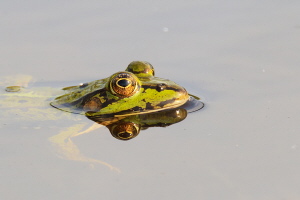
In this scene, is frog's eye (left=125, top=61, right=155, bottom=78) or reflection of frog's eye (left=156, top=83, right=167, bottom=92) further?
frog's eye (left=125, top=61, right=155, bottom=78)

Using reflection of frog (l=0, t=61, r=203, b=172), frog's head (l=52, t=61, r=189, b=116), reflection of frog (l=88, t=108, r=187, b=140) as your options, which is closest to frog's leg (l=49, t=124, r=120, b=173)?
reflection of frog (l=0, t=61, r=203, b=172)

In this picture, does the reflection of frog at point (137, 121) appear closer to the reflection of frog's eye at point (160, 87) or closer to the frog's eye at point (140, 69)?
the reflection of frog's eye at point (160, 87)

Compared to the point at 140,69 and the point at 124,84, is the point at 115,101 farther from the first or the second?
the point at 140,69

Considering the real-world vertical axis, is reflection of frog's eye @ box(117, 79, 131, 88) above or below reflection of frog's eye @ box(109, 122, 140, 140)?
above

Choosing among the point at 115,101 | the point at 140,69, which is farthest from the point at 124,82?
the point at 140,69

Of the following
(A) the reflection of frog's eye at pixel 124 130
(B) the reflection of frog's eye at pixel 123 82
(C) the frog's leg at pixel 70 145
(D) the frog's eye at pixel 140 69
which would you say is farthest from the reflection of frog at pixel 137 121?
(D) the frog's eye at pixel 140 69

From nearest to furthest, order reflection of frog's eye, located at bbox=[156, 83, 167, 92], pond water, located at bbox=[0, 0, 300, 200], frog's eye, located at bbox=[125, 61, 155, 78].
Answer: pond water, located at bbox=[0, 0, 300, 200] < reflection of frog's eye, located at bbox=[156, 83, 167, 92] < frog's eye, located at bbox=[125, 61, 155, 78]

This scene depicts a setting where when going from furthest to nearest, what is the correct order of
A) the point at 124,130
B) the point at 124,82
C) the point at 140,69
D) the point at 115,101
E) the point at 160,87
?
the point at 140,69 → the point at 115,101 → the point at 160,87 → the point at 124,82 → the point at 124,130

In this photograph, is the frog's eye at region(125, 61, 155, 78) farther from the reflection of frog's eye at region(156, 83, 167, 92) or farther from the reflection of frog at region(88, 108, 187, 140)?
the reflection of frog at region(88, 108, 187, 140)

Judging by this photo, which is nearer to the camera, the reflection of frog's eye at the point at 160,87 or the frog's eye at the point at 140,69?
the reflection of frog's eye at the point at 160,87
